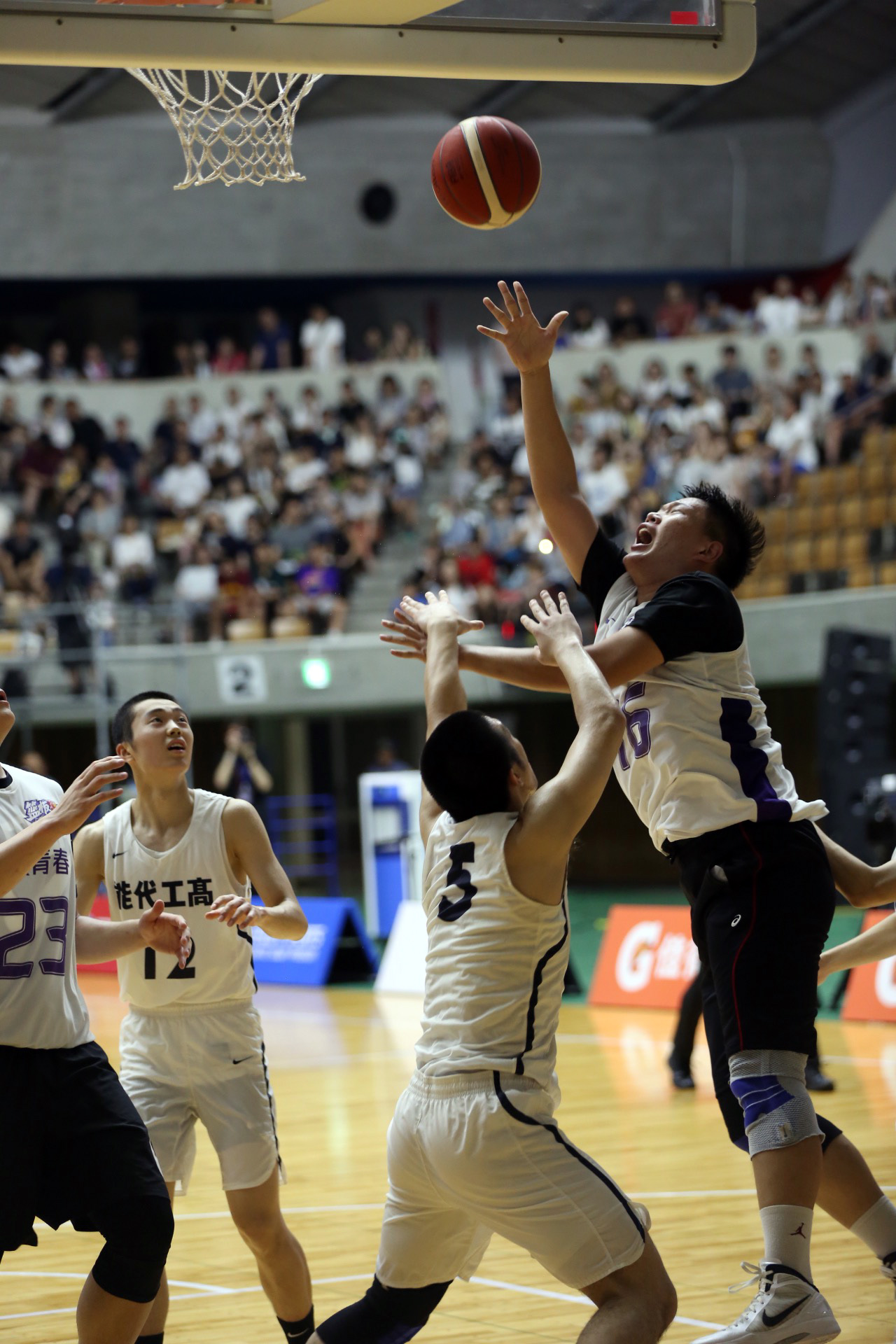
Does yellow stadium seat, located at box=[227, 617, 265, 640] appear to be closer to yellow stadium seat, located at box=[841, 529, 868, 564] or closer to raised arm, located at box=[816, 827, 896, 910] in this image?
yellow stadium seat, located at box=[841, 529, 868, 564]

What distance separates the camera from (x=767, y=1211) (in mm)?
3459

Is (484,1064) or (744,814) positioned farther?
A: (744,814)

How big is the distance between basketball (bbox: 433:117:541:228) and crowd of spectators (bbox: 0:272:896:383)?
16.2 m

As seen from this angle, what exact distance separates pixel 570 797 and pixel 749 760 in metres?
0.70

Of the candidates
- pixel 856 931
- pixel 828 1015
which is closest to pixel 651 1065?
pixel 828 1015

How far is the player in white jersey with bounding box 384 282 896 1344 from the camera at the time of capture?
3.47 metres

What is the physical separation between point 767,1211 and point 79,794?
69.0 inches

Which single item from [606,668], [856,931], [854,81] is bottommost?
[856,931]

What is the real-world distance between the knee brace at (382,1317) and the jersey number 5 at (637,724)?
4.24 ft

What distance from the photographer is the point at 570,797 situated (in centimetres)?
319

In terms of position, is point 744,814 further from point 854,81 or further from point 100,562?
point 854,81

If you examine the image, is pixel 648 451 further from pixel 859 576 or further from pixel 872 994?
pixel 872 994

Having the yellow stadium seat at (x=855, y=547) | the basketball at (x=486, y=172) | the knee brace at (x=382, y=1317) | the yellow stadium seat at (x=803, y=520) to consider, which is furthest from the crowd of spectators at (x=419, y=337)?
the knee brace at (x=382, y=1317)

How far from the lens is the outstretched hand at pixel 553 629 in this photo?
347 centimetres
